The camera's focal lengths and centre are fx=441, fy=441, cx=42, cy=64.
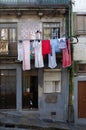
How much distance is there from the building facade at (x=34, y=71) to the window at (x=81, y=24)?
57cm

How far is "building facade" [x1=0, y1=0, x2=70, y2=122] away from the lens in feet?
81.1

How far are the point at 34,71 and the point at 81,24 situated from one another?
3.81 meters

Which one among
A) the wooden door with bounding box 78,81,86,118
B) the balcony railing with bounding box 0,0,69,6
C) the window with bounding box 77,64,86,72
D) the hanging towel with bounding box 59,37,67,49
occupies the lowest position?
the wooden door with bounding box 78,81,86,118

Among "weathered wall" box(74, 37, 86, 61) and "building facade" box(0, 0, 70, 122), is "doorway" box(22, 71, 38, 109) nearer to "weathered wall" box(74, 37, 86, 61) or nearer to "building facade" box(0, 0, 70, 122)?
"building facade" box(0, 0, 70, 122)

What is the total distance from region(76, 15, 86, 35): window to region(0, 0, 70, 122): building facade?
57 centimetres

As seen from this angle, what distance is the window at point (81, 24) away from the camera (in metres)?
25.3

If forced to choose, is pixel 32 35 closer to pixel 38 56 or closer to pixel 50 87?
pixel 38 56

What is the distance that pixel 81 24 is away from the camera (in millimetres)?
25281

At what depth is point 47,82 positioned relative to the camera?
987 inches

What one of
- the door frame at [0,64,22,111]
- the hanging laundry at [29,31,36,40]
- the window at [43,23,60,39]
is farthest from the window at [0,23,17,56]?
the window at [43,23,60,39]

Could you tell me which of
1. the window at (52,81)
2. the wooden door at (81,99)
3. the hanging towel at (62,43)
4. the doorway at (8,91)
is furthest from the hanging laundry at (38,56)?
the wooden door at (81,99)

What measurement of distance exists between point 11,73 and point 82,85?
4133 millimetres

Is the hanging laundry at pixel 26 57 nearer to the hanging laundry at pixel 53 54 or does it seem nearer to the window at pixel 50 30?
the hanging laundry at pixel 53 54

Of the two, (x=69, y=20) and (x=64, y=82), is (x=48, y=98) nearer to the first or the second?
(x=64, y=82)
